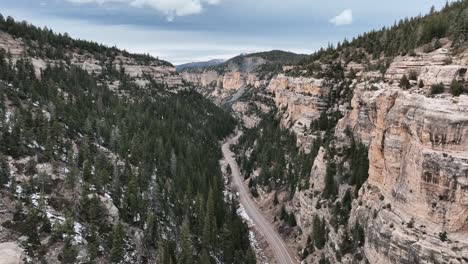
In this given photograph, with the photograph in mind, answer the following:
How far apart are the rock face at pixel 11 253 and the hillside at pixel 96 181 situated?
11cm

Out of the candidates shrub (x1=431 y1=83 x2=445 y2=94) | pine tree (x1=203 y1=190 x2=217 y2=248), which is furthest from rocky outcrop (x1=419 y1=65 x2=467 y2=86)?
pine tree (x1=203 y1=190 x2=217 y2=248)

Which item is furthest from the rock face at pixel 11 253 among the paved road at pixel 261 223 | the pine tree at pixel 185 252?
the paved road at pixel 261 223

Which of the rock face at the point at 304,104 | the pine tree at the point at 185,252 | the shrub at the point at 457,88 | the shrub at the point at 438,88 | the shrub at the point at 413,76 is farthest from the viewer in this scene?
the rock face at the point at 304,104

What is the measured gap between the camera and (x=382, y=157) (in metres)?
42.7

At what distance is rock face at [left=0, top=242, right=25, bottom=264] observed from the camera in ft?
126

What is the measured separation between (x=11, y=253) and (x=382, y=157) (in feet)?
142

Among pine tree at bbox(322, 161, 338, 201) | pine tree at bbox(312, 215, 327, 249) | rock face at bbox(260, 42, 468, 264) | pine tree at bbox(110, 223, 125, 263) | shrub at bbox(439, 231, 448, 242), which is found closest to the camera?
rock face at bbox(260, 42, 468, 264)

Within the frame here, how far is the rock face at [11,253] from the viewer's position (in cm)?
3830

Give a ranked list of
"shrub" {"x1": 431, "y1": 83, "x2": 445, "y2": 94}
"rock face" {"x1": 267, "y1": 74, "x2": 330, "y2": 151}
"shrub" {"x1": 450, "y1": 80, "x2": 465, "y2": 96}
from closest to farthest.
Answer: "shrub" {"x1": 450, "y1": 80, "x2": 465, "y2": 96}
"shrub" {"x1": 431, "y1": 83, "x2": 445, "y2": 94}
"rock face" {"x1": 267, "y1": 74, "x2": 330, "y2": 151}

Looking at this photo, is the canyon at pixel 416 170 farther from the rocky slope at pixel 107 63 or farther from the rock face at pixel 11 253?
the rocky slope at pixel 107 63

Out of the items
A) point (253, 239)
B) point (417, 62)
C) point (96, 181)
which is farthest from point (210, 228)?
point (417, 62)

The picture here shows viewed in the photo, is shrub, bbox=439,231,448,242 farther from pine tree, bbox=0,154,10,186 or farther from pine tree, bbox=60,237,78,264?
pine tree, bbox=0,154,10,186

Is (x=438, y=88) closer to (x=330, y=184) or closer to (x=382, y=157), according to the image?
(x=382, y=157)

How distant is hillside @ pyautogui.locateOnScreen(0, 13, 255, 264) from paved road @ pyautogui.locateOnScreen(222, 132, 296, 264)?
5.96 m
